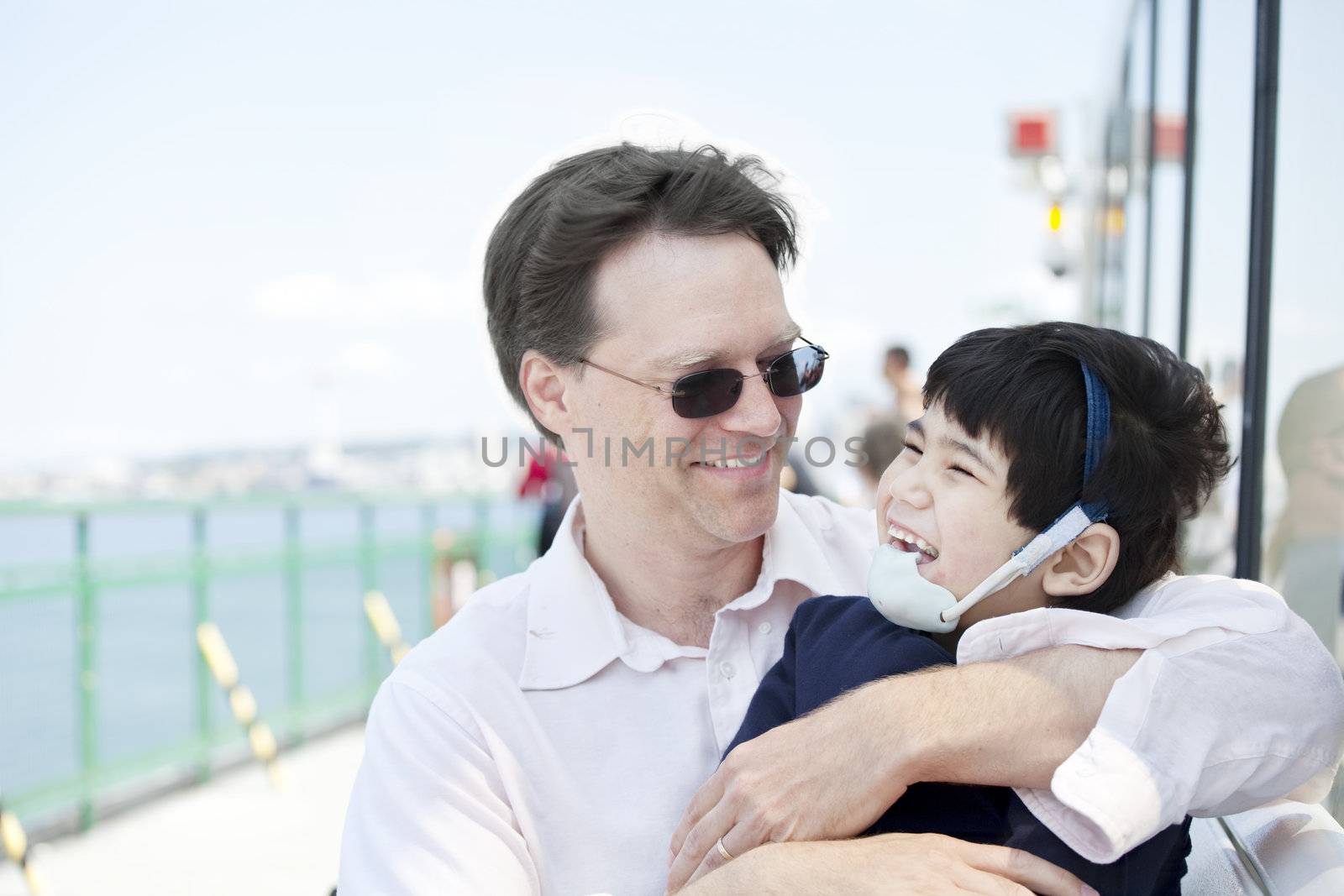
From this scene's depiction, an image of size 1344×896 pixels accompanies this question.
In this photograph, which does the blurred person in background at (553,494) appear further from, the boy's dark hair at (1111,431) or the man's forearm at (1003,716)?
the man's forearm at (1003,716)

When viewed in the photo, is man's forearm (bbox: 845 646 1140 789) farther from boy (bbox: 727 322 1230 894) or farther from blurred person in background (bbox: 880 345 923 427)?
blurred person in background (bbox: 880 345 923 427)

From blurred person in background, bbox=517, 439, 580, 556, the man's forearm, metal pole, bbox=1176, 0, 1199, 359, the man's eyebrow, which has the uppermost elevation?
metal pole, bbox=1176, 0, 1199, 359

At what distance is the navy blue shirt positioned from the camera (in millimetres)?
1436

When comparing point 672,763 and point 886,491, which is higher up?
point 886,491

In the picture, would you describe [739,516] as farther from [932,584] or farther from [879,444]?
[879,444]

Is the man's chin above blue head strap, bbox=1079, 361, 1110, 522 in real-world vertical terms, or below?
Result: below

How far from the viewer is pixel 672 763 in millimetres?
1933

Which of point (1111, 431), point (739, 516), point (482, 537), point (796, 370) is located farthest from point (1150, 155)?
point (482, 537)

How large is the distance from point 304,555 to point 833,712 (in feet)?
22.0

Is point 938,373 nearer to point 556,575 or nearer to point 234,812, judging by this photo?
point 556,575

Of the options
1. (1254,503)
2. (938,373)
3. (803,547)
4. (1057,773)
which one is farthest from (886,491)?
(1254,503)

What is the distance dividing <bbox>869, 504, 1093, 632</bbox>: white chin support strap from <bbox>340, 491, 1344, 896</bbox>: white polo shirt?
3.7 inches

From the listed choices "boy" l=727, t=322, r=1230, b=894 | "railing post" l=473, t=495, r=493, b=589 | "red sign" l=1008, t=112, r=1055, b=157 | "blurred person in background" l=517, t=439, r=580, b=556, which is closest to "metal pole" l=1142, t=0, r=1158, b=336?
"blurred person in background" l=517, t=439, r=580, b=556

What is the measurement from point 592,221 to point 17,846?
4.60m
